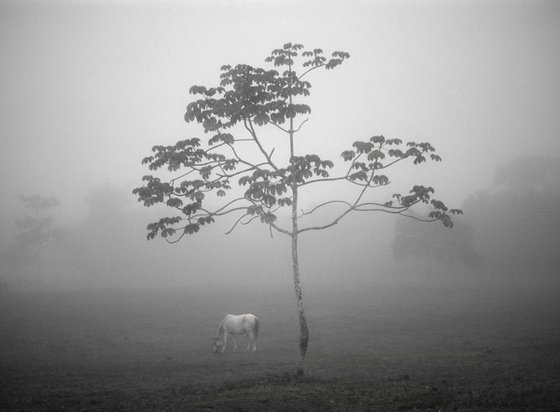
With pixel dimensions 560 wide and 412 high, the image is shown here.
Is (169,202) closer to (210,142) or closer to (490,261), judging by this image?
(210,142)

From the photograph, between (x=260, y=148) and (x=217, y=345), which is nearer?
(x=260, y=148)

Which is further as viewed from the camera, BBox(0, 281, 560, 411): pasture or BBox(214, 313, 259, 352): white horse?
BBox(214, 313, 259, 352): white horse

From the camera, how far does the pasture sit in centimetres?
1216

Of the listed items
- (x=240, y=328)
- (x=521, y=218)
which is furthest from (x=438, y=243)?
(x=240, y=328)

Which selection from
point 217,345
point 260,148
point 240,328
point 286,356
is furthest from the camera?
Result: point 240,328

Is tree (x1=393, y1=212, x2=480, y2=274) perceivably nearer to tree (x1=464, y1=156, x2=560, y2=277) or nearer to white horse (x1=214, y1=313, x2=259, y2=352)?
tree (x1=464, y1=156, x2=560, y2=277)

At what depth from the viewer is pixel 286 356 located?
22.0 metres

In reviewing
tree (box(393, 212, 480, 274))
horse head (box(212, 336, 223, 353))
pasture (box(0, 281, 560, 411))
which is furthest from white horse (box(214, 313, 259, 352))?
tree (box(393, 212, 480, 274))

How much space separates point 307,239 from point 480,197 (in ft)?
165

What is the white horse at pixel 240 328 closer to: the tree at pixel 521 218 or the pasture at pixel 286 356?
the pasture at pixel 286 356

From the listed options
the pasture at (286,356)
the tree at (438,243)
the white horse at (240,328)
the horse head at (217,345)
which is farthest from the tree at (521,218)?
the horse head at (217,345)

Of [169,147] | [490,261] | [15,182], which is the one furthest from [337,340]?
Answer: [15,182]

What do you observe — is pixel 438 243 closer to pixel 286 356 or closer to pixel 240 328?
pixel 240 328

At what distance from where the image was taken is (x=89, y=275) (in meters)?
93.5
